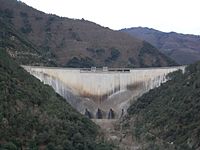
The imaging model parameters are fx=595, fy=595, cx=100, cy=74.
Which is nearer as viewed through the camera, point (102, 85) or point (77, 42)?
point (102, 85)

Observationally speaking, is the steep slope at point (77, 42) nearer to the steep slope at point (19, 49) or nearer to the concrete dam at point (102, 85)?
the steep slope at point (19, 49)

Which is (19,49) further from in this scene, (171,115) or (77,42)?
(77,42)

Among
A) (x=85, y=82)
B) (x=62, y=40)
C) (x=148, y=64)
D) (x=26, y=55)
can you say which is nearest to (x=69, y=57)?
(x=62, y=40)

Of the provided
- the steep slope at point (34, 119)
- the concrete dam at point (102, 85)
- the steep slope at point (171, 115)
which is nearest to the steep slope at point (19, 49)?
the concrete dam at point (102, 85)

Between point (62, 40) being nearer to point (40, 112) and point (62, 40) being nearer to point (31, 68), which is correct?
point (31, 68)

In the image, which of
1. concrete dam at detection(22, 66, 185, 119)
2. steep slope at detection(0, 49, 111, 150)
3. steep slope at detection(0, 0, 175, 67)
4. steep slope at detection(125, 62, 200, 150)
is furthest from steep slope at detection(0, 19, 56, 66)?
steep slope at detection(0, 49, 111, 150)

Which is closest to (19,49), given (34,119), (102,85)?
(102,85)
